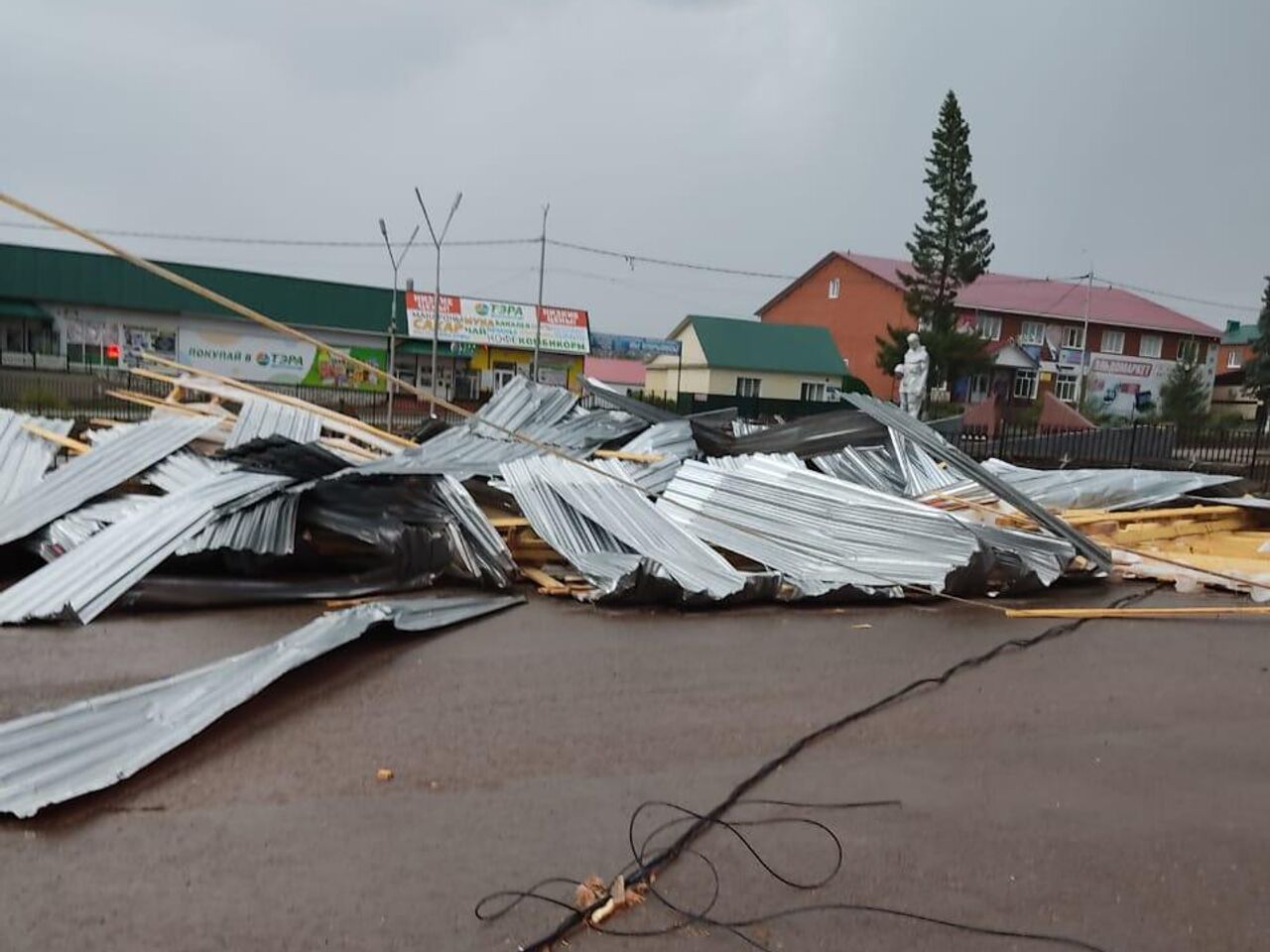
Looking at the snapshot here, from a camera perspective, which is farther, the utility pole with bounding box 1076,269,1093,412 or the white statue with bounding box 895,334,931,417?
the utility pole with bounding box 1076,269,1093,412

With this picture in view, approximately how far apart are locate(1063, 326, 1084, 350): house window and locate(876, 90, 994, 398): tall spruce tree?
1268 cm

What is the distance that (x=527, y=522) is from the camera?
23.4 feet

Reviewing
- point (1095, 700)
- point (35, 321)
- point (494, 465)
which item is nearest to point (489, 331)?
point (35, 321)

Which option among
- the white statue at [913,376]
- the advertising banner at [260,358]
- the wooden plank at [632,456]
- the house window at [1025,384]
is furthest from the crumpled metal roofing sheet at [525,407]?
the house window at [1025,384]

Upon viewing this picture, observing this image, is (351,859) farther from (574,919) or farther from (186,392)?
(186,392)

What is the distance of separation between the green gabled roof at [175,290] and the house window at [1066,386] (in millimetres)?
34647

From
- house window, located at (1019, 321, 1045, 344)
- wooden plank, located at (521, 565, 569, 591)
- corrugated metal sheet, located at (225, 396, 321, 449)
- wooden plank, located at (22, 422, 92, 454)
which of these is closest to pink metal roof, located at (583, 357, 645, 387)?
house window, located at (1019, 321, 1045, 344)

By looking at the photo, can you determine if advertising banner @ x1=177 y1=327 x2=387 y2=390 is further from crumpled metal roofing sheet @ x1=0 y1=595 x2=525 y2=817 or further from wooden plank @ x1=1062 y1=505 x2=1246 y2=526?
crumpled metal roofing sheet @ x1=0 y1=595 x2=525 y2=817

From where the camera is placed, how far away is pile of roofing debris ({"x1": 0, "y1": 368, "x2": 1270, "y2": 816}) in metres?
5.75

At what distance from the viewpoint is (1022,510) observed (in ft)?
24.9

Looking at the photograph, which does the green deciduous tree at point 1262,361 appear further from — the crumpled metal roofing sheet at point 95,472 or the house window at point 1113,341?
the crumpled metal roofing sheet at point 95,472

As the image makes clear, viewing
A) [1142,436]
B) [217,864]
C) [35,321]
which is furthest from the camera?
[35,321]

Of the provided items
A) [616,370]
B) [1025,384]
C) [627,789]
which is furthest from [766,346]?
[627,789]

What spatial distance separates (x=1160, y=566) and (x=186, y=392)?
11.3m
